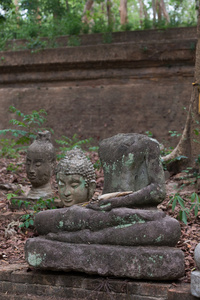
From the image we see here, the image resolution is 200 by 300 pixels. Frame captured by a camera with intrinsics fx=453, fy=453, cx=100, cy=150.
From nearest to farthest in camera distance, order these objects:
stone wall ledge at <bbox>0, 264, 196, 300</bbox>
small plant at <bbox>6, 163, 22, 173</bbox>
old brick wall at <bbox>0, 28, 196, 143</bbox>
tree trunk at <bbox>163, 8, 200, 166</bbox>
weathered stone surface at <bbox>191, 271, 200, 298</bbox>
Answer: weathered stone surface at <bbox>191, 271, 200, 298</bbox>, stone wall ledge at <bbox>0, 264, 196, 300</bbox>, tree trunk at <bbox>163, 8, 200, 166</bbox>, small plant at <bbox>6, 163, 22, 173</bbox>, old brick wall at <bbox>0, 28, 196, 143</bbox>

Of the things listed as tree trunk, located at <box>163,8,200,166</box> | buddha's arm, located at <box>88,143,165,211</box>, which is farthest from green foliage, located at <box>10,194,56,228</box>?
tree trunk, located at <box>163,8,200,166</box>

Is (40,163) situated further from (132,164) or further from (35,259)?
(35,259)

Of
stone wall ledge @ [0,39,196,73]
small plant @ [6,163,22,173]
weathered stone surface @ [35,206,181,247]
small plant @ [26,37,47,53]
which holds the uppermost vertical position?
small plant @ [26,37,47,53]

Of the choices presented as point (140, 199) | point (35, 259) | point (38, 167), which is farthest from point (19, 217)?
point (140, 199)

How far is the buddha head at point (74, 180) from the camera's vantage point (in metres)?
4.49

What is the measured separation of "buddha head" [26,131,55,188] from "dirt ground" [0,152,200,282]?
361 mm

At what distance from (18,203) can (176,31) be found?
7.25 metres

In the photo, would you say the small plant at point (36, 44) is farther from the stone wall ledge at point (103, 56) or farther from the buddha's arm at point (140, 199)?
the buddha's arm at point (140, 199)

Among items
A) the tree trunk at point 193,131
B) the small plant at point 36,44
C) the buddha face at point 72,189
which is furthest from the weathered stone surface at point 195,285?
the small plant at point 36,44

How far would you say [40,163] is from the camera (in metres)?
6.17

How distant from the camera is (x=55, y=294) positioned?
4.00 metres

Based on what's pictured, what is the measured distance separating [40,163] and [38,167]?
0.06 m

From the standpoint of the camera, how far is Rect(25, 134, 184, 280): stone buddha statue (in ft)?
12.2

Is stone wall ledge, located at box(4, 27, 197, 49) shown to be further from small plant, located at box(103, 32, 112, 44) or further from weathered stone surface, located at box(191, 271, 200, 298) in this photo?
weathered stone surface, located at box(191, 271, 200, 298)
